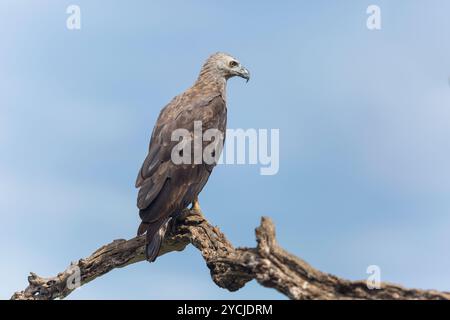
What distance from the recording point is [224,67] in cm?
1020

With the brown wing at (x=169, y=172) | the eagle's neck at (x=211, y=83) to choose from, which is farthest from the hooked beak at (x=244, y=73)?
the brown wing at (x=169, y=172)

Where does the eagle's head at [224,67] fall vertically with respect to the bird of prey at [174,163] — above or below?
above

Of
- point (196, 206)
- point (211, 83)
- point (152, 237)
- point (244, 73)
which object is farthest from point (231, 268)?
point (244, 73)

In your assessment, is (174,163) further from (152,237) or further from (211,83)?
(211,83)

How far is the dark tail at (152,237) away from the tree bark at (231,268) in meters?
0.48

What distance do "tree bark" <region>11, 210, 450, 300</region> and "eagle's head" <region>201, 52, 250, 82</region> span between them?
2738 mm

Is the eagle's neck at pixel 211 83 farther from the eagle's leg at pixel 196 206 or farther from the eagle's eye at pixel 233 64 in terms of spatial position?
the eagle's leg at pixel 196 206

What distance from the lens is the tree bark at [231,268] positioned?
20.2 ft

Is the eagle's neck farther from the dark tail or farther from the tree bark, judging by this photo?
the dark tail

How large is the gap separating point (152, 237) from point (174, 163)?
112 centimetres

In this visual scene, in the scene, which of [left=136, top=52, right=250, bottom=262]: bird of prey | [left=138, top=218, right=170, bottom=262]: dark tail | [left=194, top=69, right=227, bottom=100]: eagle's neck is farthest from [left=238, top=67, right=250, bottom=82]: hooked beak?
[left=138, top=218, right=170, bottom=262]: dark tail

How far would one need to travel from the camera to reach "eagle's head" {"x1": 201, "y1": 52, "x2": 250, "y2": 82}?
1020 cm
